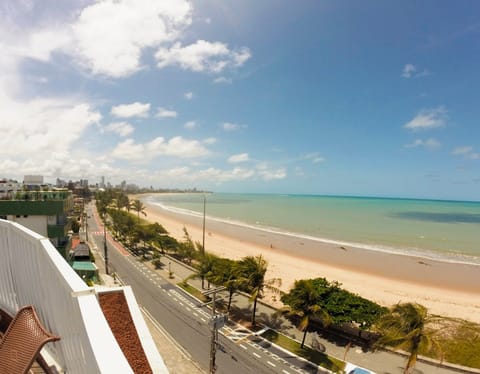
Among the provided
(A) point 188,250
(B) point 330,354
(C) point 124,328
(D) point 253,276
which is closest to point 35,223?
(A) point 188,250

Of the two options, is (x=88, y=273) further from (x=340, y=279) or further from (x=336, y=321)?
(x=340, y=279)

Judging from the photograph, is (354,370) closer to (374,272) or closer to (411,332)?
(411,332)

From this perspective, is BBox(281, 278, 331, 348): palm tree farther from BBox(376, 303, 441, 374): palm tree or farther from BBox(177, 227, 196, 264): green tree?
BBox(177, 227, 196, 264): green tree

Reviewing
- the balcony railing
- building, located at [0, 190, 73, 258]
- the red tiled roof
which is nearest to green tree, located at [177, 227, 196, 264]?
building, located at [0, 190, 73, 258]

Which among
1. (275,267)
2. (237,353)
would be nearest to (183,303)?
(237,353)

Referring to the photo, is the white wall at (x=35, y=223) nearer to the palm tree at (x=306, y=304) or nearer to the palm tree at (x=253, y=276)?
the palm tree at (x=253, y=276)

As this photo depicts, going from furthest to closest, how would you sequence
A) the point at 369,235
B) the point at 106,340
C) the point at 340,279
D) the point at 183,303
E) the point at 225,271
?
the point at 369,235 → the point at 340,279 → the point at 183,303 → the point at 225,271 → the point at 106,340
